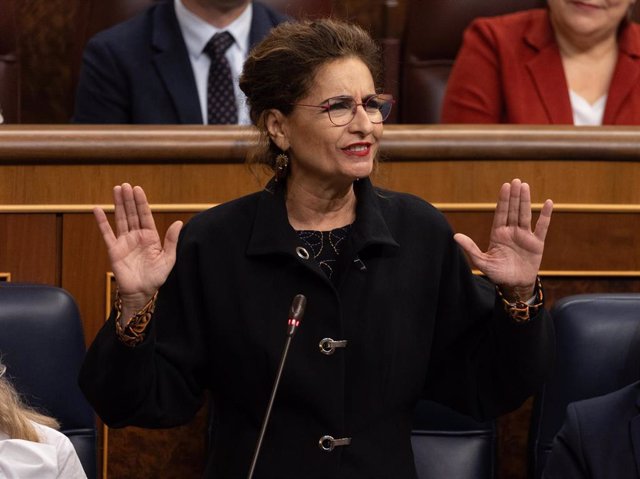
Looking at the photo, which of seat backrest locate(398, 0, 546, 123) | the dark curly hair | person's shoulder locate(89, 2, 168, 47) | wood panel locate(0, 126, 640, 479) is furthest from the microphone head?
seat backrest locate(398, 0, 546, 123)

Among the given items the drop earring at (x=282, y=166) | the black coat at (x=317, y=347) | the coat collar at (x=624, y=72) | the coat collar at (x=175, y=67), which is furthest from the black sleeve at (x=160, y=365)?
the coat collar at (x=624, y=72)

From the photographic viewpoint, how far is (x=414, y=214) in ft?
3.94

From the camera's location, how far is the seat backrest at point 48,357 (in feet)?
3.94

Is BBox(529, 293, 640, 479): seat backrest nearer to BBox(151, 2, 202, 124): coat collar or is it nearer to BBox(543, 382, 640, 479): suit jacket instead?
BBox(543, 382, 640, 479): suit jacket

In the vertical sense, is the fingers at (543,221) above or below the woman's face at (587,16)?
below

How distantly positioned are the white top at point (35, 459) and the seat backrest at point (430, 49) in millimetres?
1028

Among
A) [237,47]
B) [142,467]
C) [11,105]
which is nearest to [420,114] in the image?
[237,47]

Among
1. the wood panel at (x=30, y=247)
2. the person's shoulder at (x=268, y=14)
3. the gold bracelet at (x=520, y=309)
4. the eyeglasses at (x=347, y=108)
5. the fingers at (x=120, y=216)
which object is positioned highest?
the eyeglasses at (x=347, y=108)

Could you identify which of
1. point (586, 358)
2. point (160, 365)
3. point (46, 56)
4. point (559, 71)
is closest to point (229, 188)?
point (160, 365)

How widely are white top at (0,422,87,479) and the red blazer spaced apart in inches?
31.8

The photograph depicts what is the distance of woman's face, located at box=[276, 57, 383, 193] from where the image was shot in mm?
1155

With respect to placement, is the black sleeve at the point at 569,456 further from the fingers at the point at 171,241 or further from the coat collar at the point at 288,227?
the fingers at the point at 171,241

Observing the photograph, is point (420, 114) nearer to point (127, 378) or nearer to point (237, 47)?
point (237, 47)

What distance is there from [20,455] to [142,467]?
32 cm
